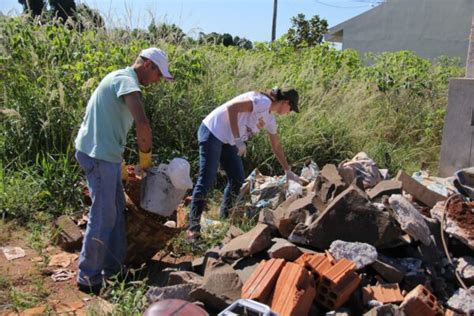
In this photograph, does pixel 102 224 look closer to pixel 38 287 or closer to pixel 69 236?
pixel 38 287

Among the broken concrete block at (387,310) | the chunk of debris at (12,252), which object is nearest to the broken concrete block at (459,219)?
the broken concrete block at (387,310)

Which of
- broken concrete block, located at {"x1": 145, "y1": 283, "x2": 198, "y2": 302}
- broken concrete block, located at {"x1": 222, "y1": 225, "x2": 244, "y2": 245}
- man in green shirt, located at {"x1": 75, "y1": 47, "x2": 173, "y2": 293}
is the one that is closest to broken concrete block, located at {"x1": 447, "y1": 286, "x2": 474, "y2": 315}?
broken concrete block, located at {"x1": 222, "y1": 225, "x2": 244, "y2": 245}

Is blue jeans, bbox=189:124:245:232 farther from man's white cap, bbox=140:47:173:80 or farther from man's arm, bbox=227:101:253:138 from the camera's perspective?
man's white cap, bbox=140:47:173:80

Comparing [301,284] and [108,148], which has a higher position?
[108,148]

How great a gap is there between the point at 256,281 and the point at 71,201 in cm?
275

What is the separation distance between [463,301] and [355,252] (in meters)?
0.77

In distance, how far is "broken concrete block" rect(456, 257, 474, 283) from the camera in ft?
12.0

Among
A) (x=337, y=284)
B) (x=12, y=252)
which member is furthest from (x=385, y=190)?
(x=12, y=252)

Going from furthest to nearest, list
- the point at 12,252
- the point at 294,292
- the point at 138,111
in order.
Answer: the point at 12,252 < the point at 138,111 < the point at 294,292

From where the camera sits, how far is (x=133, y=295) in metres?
3.33

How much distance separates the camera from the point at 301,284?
3062 mm

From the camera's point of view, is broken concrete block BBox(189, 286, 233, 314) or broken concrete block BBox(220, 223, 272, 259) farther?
broken concrete block BBox(220, 223, 272, 259)

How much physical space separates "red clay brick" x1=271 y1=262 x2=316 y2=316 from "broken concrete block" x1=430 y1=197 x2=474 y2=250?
139cm

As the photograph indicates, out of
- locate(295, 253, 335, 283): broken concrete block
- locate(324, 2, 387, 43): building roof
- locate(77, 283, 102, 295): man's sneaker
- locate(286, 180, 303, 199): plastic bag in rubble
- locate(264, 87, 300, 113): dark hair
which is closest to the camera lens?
locate(295, 253, 335, 283): broken concrete block
